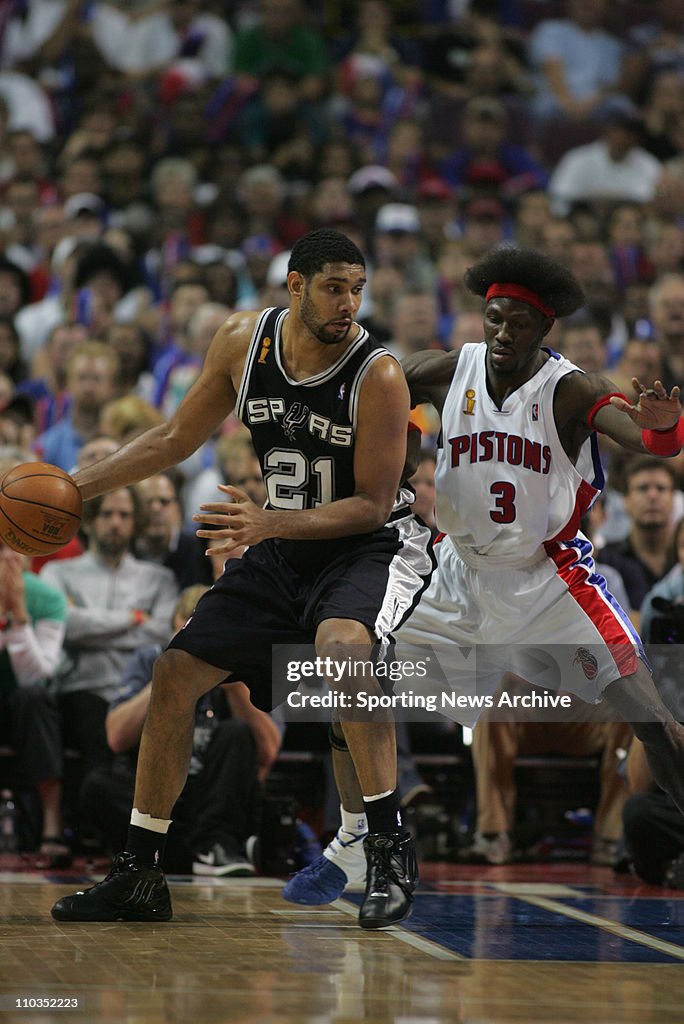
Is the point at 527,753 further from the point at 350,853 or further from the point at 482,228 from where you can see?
the point at 482,228

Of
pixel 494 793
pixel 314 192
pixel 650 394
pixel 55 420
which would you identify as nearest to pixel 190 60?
pixel 314 192

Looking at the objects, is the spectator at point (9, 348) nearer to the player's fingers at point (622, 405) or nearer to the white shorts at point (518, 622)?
the white shorts at point (518, 622)

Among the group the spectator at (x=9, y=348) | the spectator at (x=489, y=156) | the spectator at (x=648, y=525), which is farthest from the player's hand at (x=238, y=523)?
the spectator at (x=489, y=156)

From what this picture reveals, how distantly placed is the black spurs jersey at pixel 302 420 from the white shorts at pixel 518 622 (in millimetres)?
819

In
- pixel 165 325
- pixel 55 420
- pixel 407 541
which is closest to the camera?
pixel 407 541

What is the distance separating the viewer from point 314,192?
12672mm

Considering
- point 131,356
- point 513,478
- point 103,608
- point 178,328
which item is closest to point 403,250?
point 178,328

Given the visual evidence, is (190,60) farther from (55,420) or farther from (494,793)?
(494,793)

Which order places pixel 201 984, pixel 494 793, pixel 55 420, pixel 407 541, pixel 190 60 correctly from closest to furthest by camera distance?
pixel 201 984 < pixel 407 541 < pixel 494 793 < pixel 55 420 < pixel 190 60

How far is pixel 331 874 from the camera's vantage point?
16.9 feet

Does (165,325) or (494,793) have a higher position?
(165,325)

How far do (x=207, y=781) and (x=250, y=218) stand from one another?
693 centimetres

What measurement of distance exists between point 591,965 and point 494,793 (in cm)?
268

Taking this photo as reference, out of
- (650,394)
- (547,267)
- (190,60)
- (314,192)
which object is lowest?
(650,394)
